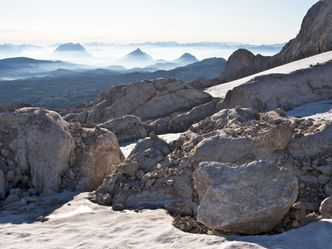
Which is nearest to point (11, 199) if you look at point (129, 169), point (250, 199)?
point (129, 169)

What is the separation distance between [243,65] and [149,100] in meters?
7.90

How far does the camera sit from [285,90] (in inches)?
648

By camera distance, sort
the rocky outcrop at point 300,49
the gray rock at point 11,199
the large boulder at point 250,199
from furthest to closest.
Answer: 1. the rocky outcrop at point 300,49
2. the gray rock at point 11,199
3. the large boulder at point 250,199

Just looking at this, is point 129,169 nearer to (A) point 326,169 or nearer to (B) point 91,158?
(B) point 91,158

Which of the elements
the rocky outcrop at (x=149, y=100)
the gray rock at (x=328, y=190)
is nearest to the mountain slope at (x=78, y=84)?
the rocky outcrop at (x=149, y=100)

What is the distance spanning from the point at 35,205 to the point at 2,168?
1.49 m

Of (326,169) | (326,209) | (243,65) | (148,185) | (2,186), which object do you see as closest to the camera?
(326,209)

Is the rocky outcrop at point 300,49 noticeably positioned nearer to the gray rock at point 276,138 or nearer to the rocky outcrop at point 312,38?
the rocky outcrop at point 312,38

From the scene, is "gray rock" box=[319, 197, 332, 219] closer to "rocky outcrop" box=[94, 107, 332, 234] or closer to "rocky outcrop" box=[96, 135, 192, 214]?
"rocky outcrop" box=[94, 107, 332, 234]

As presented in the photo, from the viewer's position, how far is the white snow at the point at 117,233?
600 centimetres

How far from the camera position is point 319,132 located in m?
8.79

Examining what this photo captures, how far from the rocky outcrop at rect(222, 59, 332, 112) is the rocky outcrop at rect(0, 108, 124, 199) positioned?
7.15 meters

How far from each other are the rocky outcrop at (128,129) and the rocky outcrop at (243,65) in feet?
34.4

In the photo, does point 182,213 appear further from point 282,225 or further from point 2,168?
point 2,168
